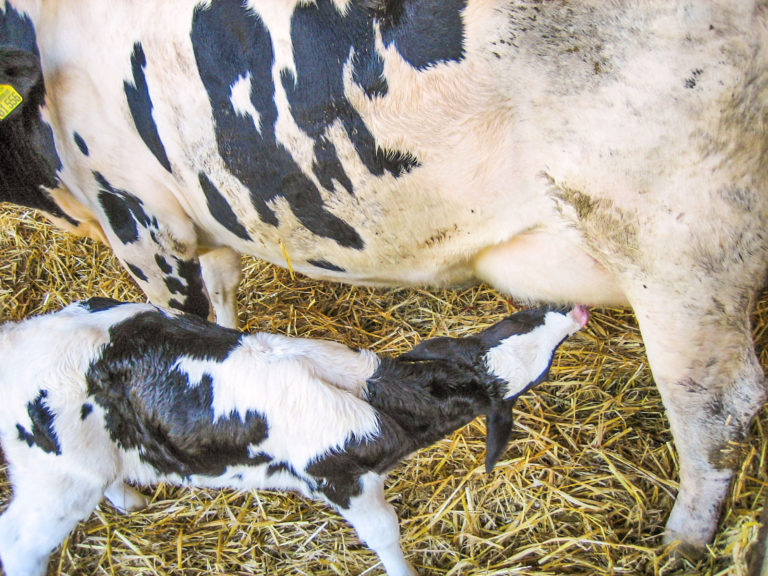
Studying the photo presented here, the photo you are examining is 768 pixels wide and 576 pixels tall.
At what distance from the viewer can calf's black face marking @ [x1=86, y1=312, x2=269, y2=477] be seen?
2.11 metres

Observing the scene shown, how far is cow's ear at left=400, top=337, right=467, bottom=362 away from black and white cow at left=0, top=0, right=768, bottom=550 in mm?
287

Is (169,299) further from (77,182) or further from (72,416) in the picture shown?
(72,416)

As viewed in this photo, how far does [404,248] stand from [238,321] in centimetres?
160

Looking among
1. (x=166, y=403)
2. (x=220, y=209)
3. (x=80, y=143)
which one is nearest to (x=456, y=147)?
(x=220, y=209)

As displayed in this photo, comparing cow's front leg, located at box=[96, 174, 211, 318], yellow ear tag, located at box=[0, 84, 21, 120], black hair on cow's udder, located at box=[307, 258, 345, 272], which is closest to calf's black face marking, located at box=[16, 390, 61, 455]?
cow's front leg, located at box=[96, 174, 211, 318]

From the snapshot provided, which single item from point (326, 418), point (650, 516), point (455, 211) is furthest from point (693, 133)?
point (650, 516)

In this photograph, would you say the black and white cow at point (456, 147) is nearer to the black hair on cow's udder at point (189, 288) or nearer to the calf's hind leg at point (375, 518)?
the black hair on cow's udder at point (189, 288)

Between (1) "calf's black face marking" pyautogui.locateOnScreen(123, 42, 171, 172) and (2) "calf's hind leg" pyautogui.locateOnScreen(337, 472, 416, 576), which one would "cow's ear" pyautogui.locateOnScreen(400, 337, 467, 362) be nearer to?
(2) "calf's hind leg" pyautogui.locateOnScreen(337, 472, 416, 576)

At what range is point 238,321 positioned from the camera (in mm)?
3645

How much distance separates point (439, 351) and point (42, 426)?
1.30 m

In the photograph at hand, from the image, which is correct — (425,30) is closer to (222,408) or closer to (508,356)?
(508,356)

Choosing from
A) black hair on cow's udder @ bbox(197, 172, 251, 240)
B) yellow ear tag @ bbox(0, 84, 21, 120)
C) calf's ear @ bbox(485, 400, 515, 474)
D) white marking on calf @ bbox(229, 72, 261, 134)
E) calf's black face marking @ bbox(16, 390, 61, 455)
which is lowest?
calf's ear @ bbox(485, 400, 515, 474)

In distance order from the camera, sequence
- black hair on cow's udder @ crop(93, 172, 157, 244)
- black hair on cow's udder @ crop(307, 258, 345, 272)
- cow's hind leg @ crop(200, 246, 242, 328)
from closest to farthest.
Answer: black hair on cow's udder @ crop(307, 258, 345, 272), black hair on cow's udder @ crop(93, 172, 157, 244), cow's hind leg @ crop(200, 246, 242, 328)

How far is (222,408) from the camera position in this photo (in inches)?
83.0
